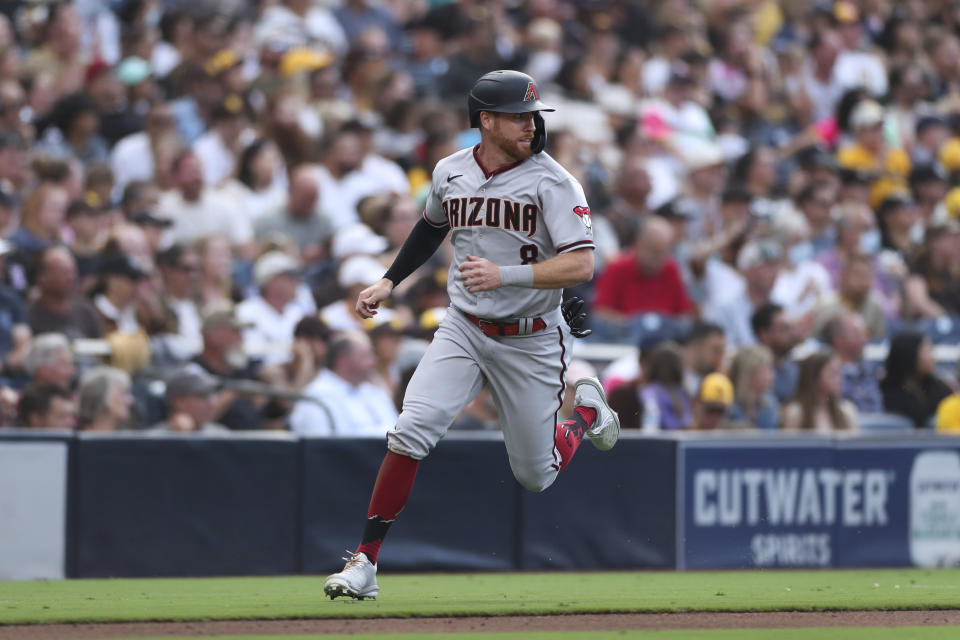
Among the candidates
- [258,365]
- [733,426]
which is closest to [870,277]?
[733,426]

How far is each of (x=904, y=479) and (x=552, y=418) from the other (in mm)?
4447

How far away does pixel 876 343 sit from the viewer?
40.9ft

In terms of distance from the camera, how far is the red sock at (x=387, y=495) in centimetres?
635

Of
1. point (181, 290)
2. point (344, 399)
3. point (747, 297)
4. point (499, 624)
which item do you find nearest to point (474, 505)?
point (344, 399)

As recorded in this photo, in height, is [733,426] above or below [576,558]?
above

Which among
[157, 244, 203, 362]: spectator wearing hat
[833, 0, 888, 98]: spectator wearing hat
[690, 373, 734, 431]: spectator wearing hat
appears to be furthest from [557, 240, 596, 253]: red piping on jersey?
[833, 0, 888, 98]: spectator wearing hat

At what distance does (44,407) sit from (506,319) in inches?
139

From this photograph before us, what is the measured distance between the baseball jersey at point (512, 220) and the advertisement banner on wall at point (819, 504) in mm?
3727

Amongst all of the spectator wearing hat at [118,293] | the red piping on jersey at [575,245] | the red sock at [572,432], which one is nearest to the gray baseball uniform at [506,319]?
the red piping on jersey at [575,245]

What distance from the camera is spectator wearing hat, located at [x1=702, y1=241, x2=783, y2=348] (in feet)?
39.9

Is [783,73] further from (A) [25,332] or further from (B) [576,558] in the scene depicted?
(A) [25,332]

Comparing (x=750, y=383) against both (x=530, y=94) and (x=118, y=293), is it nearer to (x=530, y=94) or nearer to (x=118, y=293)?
(x=118, y=293)

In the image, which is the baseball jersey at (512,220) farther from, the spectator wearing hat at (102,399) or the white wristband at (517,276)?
the spectator wearing hat at (102,399)

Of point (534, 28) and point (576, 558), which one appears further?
point (534, 28)
